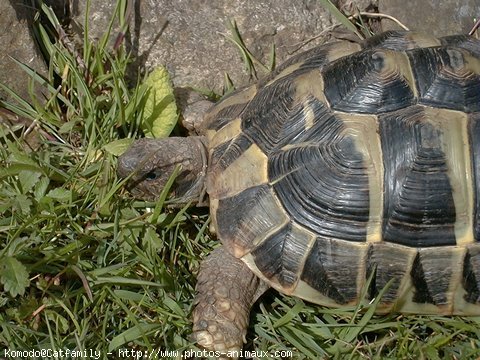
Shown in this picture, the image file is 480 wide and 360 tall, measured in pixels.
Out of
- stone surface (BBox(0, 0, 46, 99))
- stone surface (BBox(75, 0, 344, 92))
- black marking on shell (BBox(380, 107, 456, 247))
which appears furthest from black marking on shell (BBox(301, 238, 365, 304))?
stone surface (BBox(0, 0, 46, 99))

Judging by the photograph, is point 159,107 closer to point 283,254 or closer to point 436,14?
point 283,254

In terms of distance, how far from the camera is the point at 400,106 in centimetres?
255

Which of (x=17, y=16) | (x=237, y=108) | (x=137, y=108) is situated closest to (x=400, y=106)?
(x=237, y=108)

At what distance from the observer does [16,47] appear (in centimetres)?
316

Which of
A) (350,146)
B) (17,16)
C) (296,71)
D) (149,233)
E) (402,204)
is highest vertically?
(17,16)

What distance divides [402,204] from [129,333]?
1.13 meters

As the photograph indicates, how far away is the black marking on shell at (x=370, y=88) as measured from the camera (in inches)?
101

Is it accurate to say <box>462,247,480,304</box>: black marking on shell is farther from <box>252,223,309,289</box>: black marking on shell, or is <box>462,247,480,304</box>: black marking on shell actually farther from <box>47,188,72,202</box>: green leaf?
<box>47,188,72,202</box>: green leaf

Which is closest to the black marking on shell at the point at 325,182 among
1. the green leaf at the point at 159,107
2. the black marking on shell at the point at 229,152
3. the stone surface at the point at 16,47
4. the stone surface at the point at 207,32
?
the black marking on shell at the point at 229,152

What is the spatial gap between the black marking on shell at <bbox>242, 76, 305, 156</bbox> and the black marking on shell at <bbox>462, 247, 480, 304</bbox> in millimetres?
780

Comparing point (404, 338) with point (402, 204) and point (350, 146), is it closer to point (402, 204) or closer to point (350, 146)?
point (402, 204)

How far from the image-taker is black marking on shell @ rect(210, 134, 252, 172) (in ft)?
9.09

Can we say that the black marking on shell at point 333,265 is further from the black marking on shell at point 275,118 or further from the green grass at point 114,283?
the black marking on shell at point 275,118

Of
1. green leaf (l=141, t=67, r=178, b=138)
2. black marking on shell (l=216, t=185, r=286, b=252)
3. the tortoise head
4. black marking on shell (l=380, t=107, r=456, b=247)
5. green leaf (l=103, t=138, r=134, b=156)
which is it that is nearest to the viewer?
black marking on shell (l=380, t=107, r=456, b=247)
